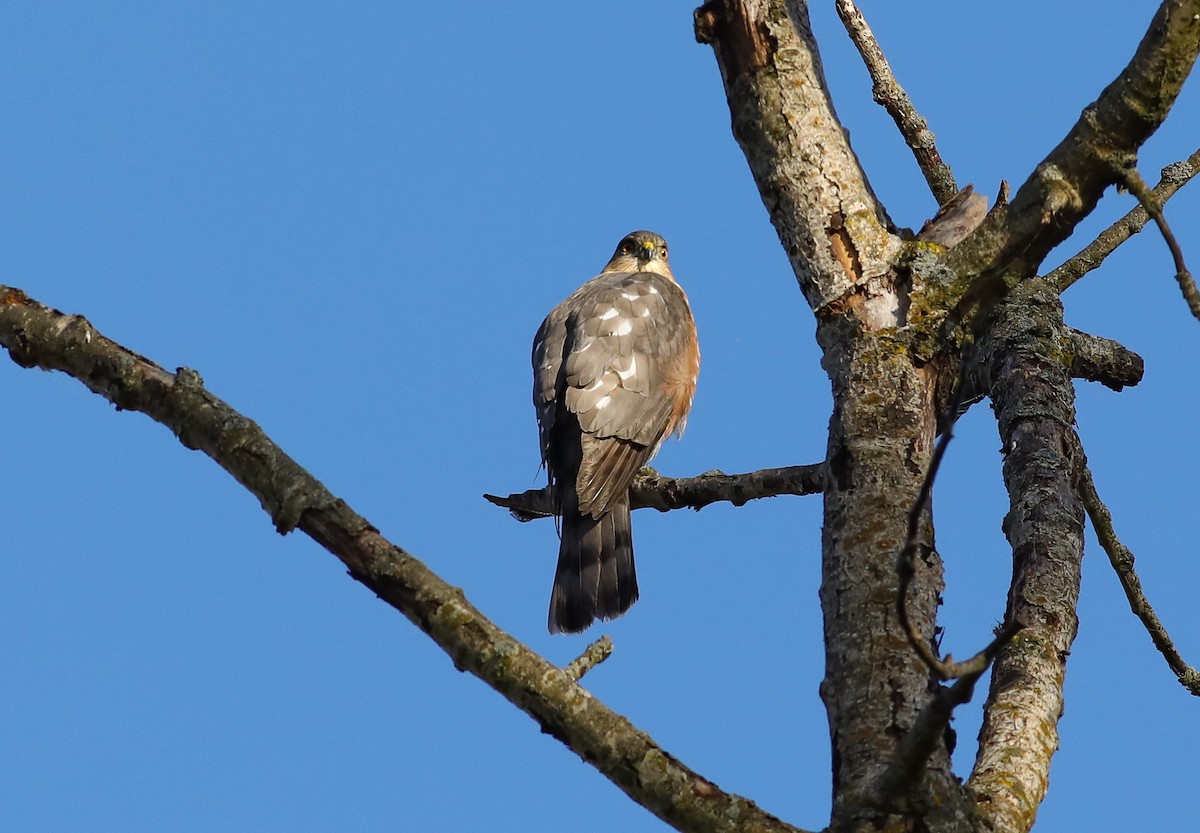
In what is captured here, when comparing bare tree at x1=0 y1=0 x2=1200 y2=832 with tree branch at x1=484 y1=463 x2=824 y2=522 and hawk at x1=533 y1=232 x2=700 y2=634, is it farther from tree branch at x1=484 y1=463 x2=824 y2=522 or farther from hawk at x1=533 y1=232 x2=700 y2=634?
hawk at x1=533 y1=232 x2=700 y2=634

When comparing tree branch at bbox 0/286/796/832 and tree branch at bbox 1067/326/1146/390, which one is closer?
tree branch at bbox 0/286/796/832

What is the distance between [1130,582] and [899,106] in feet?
6.88

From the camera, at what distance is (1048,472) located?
318cm

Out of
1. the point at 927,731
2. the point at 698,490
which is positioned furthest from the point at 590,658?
the point at 698,490

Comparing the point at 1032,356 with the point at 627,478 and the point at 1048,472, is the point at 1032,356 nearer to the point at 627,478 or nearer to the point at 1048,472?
the point at 1048,472

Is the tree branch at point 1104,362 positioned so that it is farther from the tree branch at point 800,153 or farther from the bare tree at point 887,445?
the tree branch at point 800,153

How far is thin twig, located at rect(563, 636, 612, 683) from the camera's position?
7.67 feet

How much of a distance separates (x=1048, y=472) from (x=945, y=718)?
1.56m

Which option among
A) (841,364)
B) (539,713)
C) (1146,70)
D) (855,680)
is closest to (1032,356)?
(841,364)

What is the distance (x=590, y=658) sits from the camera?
2.38 metres

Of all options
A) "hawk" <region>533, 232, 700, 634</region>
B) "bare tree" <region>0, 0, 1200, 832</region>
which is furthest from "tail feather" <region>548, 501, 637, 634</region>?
"bare tree" <region>0, 0, 1200, 832</region>

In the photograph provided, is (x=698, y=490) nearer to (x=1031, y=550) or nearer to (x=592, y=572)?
(x=592, y=572)

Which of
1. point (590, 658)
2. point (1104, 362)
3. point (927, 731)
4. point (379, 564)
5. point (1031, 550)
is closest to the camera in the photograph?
point (927, 731)

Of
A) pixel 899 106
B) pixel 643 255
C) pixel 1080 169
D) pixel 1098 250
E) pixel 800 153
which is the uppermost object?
pixel 643 255
